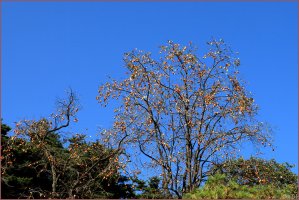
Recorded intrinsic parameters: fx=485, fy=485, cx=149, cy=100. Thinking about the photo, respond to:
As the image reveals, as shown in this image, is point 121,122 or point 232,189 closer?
point 232,189

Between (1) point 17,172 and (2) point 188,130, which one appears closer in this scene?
(2) point 188,130

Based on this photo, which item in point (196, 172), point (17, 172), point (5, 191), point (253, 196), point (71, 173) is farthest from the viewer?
point (17, 172)

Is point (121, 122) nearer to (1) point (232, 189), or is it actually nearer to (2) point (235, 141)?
(2) point (235, 141)

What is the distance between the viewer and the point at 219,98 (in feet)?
41.2

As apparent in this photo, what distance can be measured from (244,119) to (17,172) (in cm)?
1131

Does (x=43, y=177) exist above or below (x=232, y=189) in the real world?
above

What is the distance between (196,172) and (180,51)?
10.6ft

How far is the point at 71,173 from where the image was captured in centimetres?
1509

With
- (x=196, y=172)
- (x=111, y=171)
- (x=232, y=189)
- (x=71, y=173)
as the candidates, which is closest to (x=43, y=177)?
(x=71, y=173)

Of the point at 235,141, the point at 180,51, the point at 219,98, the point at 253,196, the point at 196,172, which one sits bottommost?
the point at 253,196

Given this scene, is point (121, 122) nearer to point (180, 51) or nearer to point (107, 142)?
point (107, 142)

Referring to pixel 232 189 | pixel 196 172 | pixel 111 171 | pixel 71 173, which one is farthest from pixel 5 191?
pixel 232 189

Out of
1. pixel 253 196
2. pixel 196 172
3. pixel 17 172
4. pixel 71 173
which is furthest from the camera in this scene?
pixel 17 172

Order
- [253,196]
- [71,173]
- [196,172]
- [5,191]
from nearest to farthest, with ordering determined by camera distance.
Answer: [253,196], [196,172], [71,173], [5,191]
